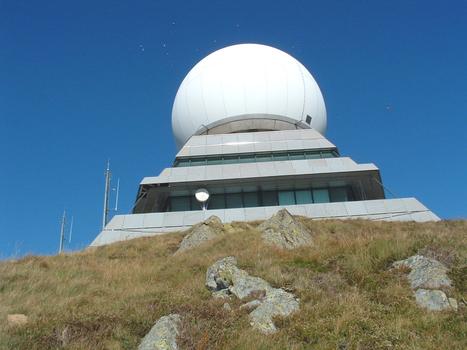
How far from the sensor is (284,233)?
57.4ft

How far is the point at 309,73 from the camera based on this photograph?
40.6 meters

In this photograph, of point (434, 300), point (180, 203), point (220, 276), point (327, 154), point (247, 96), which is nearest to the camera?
point (434, 300)

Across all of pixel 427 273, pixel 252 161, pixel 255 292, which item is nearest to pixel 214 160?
pixel 252 161

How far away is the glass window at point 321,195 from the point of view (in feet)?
Answer: 96.2

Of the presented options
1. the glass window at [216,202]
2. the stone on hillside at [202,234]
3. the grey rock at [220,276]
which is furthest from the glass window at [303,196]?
the grey rock at [220,276]

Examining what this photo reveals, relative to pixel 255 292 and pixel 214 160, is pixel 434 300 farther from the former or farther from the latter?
pixel 214 160

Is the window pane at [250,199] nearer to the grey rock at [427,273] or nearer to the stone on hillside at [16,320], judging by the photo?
the grey rock at [427,273]

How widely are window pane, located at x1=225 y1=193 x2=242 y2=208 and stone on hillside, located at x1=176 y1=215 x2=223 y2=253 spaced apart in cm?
894

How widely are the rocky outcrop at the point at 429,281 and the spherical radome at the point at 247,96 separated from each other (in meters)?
24.5

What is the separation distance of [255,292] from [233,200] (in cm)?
1914

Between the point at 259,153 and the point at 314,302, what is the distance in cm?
2228

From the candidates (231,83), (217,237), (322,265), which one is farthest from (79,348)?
(231,83)

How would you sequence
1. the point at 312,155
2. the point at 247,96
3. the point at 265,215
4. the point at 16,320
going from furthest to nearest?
the point at 247,96
the point at 312,155
the point at 265,215
the point at 16,320

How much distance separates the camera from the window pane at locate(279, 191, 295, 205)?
95.7 feet
